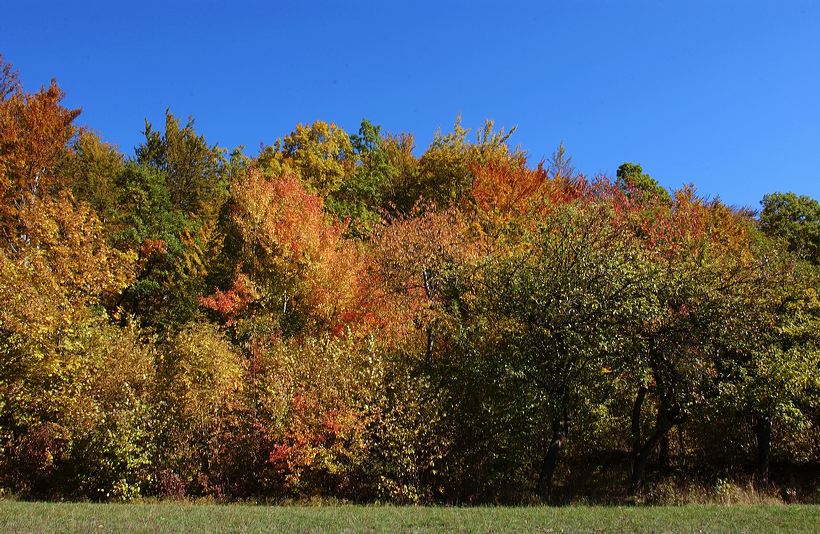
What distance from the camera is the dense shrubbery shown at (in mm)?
16172

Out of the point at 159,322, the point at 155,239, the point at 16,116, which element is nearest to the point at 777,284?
the point at 159,322

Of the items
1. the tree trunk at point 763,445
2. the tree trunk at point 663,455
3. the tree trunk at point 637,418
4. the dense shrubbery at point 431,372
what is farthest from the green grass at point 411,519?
the tree trunk at point 663,455

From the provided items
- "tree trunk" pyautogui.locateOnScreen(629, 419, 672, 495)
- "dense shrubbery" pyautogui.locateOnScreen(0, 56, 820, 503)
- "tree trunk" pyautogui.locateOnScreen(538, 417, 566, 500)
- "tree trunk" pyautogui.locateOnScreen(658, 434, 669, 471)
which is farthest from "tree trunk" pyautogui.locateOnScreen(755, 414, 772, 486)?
"tree trunk" pyautogui.locateOnScreen(538, 417, 566, 500)

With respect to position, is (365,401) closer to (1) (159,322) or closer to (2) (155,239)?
(1) (159,322)

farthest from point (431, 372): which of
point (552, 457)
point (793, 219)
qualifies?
point (793, 219)

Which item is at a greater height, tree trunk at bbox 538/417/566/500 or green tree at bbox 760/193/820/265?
green tree at bbox 760/193/820/265

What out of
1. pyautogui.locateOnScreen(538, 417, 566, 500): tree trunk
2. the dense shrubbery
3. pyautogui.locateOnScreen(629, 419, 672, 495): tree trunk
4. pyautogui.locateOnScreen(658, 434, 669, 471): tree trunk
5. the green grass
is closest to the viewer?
the green grass

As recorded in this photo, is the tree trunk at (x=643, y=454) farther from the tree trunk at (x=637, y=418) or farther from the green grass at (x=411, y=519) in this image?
the green grass at (x=411, y=519)

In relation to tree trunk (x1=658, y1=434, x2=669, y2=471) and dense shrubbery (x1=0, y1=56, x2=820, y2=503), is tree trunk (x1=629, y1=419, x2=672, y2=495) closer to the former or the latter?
dense shrubbery (x1=0, y1=56, x2=820, y2=503)

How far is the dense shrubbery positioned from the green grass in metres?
3.78

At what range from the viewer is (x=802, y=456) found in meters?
20.2

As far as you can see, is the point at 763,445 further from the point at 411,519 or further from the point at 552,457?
the point at 411,519

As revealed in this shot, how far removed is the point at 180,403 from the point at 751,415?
58.8 ft

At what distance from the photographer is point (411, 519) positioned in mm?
11766
